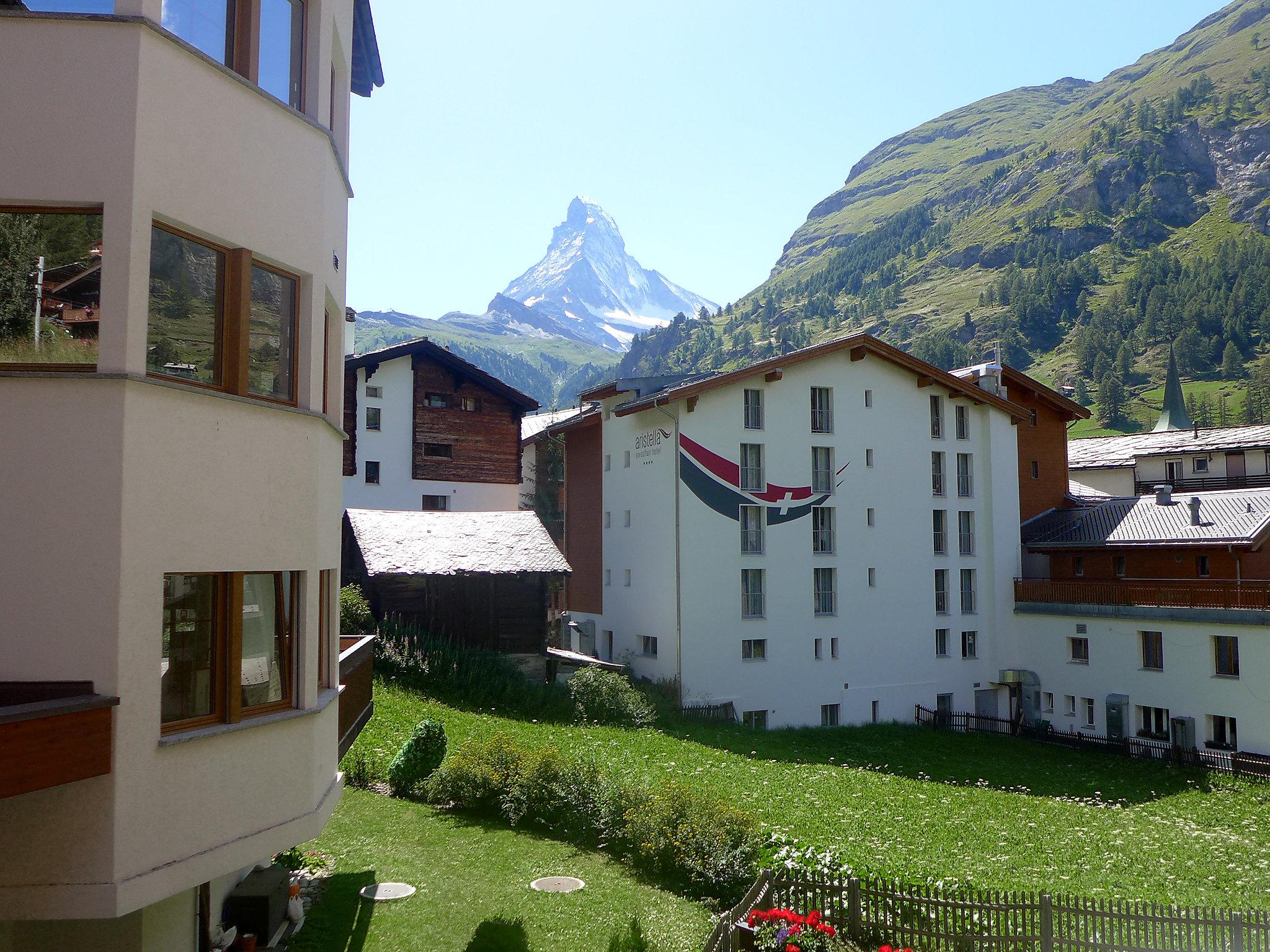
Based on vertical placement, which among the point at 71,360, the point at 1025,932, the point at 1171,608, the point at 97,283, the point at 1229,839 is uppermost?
the point at 97,283

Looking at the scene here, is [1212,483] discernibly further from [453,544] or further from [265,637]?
[265,637]

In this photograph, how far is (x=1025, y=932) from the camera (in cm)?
1279

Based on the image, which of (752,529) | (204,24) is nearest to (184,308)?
(204,24)

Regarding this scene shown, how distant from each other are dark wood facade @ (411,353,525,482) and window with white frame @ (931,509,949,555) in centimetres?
2097

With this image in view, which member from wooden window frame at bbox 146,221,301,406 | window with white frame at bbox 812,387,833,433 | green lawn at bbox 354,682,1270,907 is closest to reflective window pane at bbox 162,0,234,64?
wooden window frame at bbox 146,221,301,406

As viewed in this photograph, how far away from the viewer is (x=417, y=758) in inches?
782

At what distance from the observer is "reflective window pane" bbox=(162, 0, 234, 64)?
7809 millimetres

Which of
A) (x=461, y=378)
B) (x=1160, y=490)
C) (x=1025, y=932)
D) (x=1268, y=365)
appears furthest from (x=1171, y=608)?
(x=1268, y=365)

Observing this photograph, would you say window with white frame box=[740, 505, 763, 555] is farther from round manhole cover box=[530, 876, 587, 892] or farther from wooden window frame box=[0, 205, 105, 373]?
wooden window frame box=[0, 205, 105, 373]

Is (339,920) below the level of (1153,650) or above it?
below

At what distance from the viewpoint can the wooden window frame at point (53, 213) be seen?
7.03 m

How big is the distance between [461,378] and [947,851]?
34420 mm

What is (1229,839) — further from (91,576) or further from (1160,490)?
(91,576)

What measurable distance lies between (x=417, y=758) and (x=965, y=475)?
28.5 m
